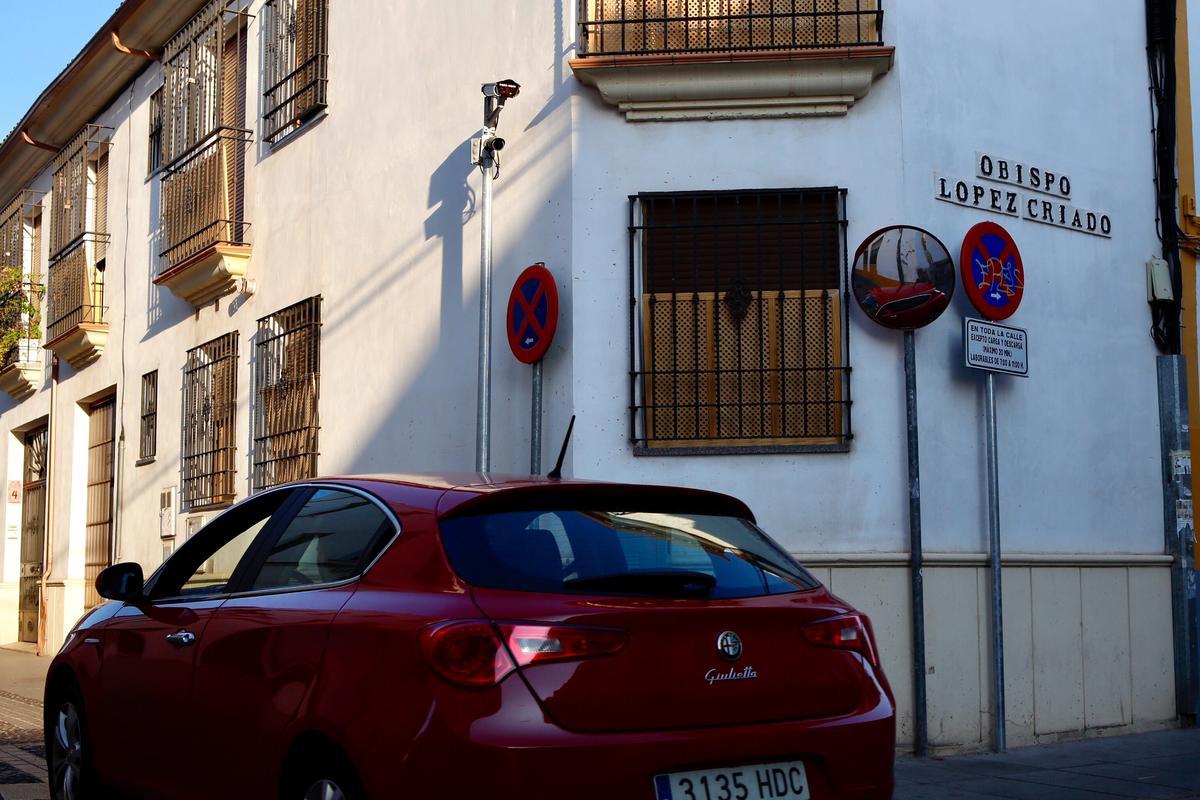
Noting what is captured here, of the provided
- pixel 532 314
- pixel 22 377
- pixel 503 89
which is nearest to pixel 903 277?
pixel 532 314

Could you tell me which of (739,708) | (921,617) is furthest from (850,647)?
(921,617)

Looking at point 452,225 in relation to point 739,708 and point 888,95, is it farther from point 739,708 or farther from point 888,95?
point 739,708

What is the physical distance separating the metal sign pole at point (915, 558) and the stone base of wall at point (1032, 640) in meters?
0.06

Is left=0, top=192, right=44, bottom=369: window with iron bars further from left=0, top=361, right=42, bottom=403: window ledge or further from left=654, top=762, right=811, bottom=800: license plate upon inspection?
left=654, top=762, right=811, bottom=800: license plate

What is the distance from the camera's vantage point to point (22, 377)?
67.5 feet

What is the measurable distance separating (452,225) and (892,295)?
3379 mm

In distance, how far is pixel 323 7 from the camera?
12.7 m

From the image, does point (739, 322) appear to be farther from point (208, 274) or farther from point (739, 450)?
point (208, 274)

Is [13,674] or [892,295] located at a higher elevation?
[892,295]

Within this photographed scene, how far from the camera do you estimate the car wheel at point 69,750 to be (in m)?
5.91

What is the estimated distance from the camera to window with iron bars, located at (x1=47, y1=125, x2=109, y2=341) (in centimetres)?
1778

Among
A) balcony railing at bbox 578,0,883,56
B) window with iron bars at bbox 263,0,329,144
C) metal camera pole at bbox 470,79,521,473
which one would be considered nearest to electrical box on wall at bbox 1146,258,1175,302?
balcony railing at bbox 578,0,883,56

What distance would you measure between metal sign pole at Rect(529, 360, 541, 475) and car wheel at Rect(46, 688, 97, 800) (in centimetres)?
371

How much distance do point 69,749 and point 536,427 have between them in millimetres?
3973
